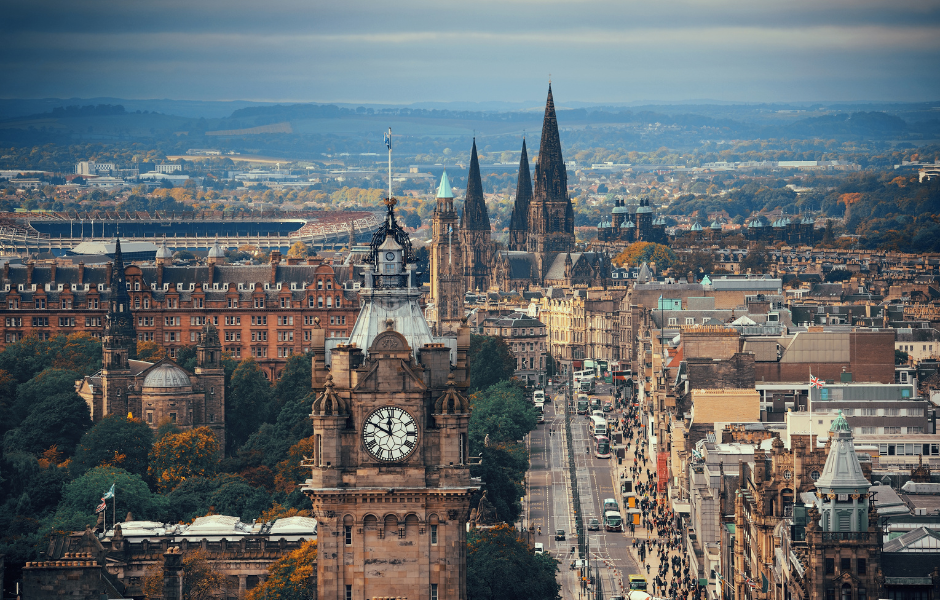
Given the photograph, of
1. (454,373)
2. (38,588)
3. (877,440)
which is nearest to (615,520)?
(877,440)

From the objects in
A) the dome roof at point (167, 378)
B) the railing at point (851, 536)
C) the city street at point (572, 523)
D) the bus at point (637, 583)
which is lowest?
the city street at point (572, 523)

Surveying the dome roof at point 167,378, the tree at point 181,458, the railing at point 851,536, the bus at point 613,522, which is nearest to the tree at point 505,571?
the railing at point 851,536

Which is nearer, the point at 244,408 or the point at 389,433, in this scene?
the point at 389,433

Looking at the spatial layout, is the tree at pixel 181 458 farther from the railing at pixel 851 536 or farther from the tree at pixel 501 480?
the railing at pixel 851 536

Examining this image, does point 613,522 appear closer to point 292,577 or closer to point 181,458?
point 181,458

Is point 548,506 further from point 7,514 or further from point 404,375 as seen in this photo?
point 404,375

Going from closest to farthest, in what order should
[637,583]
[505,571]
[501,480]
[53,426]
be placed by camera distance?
[505,571], [637,583], [501,480], [53,426]

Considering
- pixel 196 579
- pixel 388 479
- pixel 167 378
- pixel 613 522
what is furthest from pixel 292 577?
pixel 167 378
